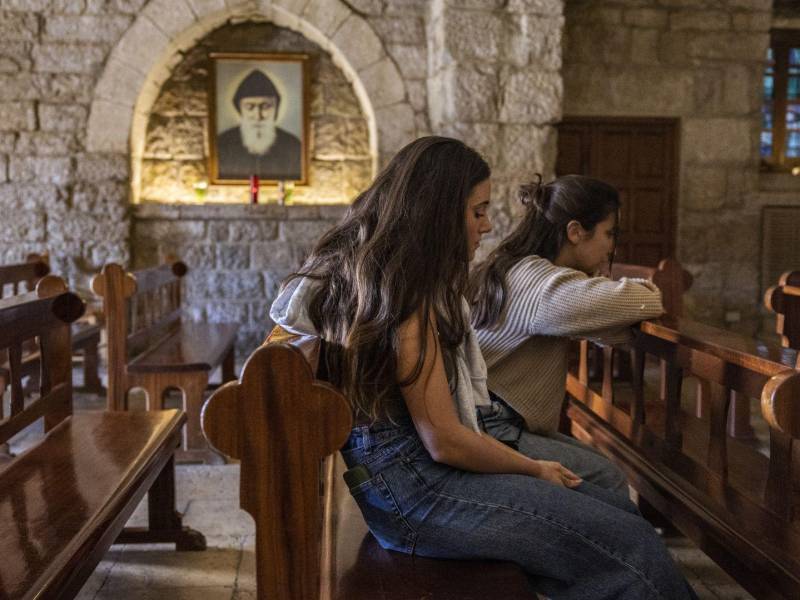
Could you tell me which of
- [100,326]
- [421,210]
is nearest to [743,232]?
[100,326]

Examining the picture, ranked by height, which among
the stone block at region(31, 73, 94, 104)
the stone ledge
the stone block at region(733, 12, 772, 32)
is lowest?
the stone ledge

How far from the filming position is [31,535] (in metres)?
1.48

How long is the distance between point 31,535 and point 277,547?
57 centimetres

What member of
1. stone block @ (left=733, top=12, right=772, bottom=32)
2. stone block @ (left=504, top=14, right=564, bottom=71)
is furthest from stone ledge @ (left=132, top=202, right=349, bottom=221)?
stone block @ (left=733, top=12, right=772, bottom=32)

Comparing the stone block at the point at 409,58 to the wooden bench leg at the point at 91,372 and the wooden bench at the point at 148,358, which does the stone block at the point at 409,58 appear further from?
the wooden bench leg at the point at 91,372

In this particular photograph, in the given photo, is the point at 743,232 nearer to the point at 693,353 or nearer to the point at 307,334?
the point at 693,353

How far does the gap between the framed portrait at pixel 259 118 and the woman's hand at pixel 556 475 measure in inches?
189

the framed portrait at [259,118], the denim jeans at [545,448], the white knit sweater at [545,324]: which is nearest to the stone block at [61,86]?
the framed portrait at [259,118]

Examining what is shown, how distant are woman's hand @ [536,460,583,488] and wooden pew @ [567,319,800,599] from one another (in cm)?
28

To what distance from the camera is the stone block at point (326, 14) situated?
18.1 feet

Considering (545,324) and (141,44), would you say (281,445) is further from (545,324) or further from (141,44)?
(141,44)

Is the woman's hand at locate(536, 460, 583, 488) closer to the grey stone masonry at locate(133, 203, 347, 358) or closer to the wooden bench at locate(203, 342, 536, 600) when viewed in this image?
the wooden bench at locate(203, 342, 536, 600)

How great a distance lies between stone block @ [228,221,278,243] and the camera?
5699 mm

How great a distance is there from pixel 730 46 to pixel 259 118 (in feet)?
11.7
